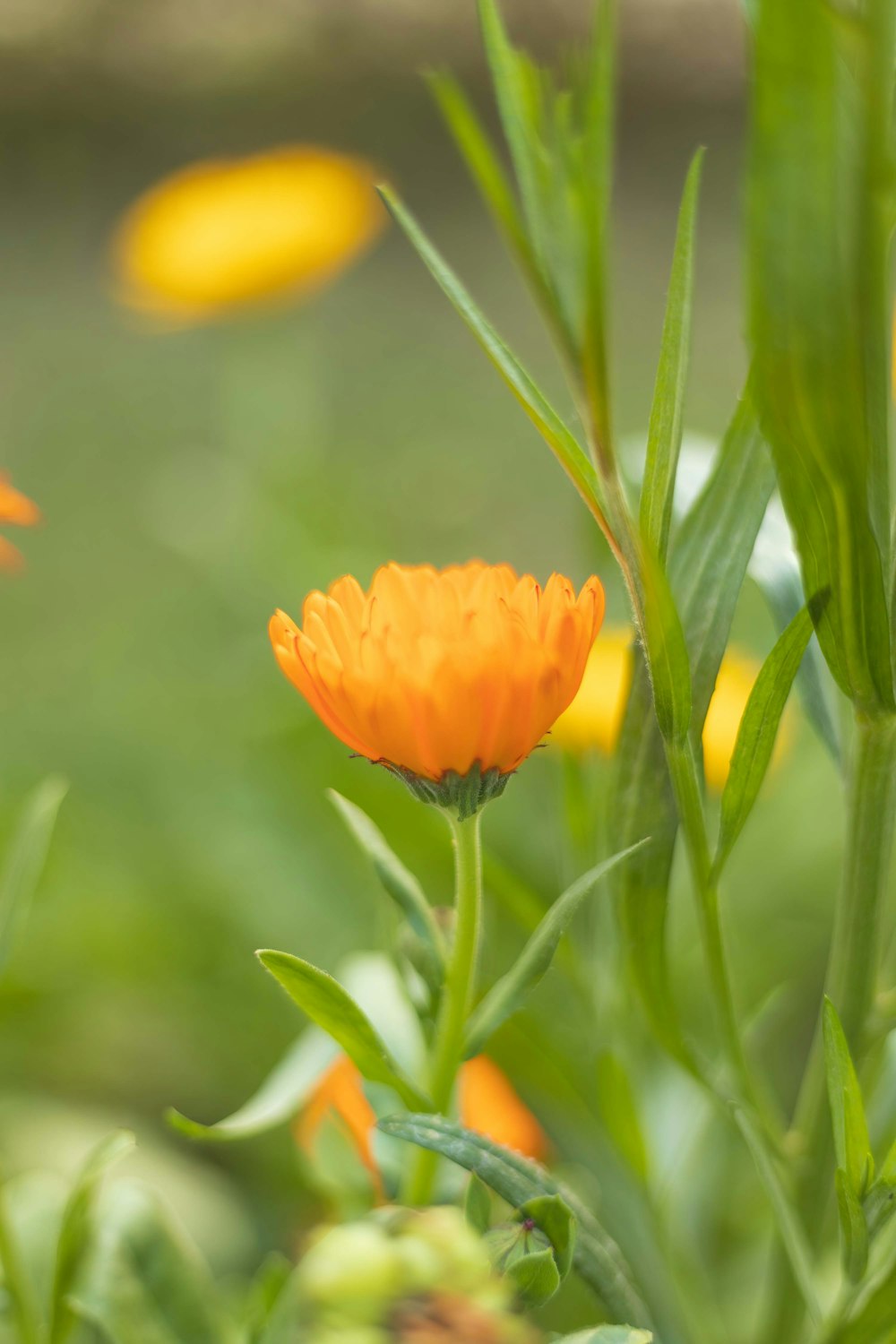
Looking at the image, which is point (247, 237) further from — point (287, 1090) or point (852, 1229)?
point (852, 1229)

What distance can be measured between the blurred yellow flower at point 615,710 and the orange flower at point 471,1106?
0.13 meters

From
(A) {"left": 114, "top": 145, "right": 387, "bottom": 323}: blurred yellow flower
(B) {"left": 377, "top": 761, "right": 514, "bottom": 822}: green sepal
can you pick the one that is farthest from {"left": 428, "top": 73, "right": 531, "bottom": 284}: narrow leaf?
(A) {"left": 114, "top": 145, "right": 387, "bottom": 323}: blurred yellow flower

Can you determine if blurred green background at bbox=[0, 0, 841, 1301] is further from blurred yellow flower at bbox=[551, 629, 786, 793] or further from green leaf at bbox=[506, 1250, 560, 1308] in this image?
green leaf at bbox=[506, 1250, 560, 1308]

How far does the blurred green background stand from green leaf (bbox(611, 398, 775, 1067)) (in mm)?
156

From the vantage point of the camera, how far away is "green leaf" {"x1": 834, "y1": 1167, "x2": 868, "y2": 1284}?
0.31m

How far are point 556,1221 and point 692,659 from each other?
4.9 inches

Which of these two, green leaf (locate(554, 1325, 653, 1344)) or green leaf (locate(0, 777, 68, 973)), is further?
green leaf (locate(0, 777, 68, 973))

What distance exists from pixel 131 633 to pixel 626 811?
1392mm

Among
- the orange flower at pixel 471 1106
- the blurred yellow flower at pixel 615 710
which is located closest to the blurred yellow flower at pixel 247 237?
the blurred yellow flower at pixel 615 710

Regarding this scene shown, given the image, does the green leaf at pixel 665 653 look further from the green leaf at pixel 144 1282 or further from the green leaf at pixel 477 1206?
the green leaf at pixel 144 1282

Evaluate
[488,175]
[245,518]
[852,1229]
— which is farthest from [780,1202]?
[245,518]

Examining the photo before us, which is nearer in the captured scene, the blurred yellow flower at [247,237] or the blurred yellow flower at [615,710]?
the blurred yellow flower at [615,710]

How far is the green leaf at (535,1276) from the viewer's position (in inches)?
11.1

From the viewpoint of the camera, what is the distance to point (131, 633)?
1.66 m
